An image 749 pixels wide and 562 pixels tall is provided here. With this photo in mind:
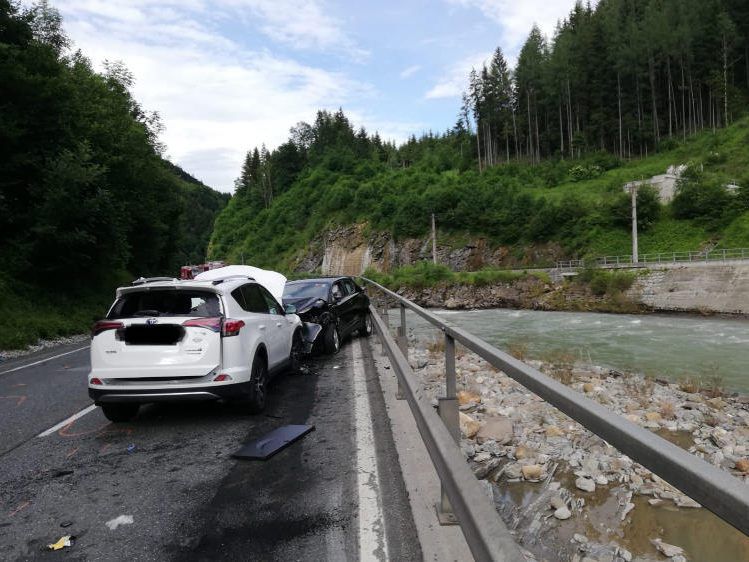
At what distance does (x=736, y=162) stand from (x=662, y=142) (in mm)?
20241

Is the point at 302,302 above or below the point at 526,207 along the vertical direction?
Result: below

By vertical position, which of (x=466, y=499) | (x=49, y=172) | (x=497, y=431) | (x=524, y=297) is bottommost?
(x=524, y=297)

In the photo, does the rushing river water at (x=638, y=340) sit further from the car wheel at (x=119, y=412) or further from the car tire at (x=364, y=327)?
the car wheel at (x=119, y=412)

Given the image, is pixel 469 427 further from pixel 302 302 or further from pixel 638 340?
pixel 638 340

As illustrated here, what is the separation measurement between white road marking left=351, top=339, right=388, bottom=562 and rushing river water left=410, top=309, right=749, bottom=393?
576cm

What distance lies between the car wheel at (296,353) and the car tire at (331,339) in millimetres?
917

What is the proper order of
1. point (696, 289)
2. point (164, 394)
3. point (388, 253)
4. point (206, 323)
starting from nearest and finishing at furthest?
point (164, 394), point (206, 323), point (696, 289), point (388, 253)

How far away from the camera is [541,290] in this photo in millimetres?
40469

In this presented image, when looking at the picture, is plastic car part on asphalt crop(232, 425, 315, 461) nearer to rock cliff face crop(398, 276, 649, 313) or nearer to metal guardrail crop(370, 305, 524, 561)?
metal guardrail crop(370, 305, 524, 561)

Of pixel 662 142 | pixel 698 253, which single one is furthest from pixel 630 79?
pixel 698 253

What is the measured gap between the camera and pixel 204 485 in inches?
165

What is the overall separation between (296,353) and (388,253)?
190ft

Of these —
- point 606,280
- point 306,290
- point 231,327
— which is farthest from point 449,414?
point 606,280

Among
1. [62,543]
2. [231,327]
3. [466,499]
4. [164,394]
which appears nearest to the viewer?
[466,499]
